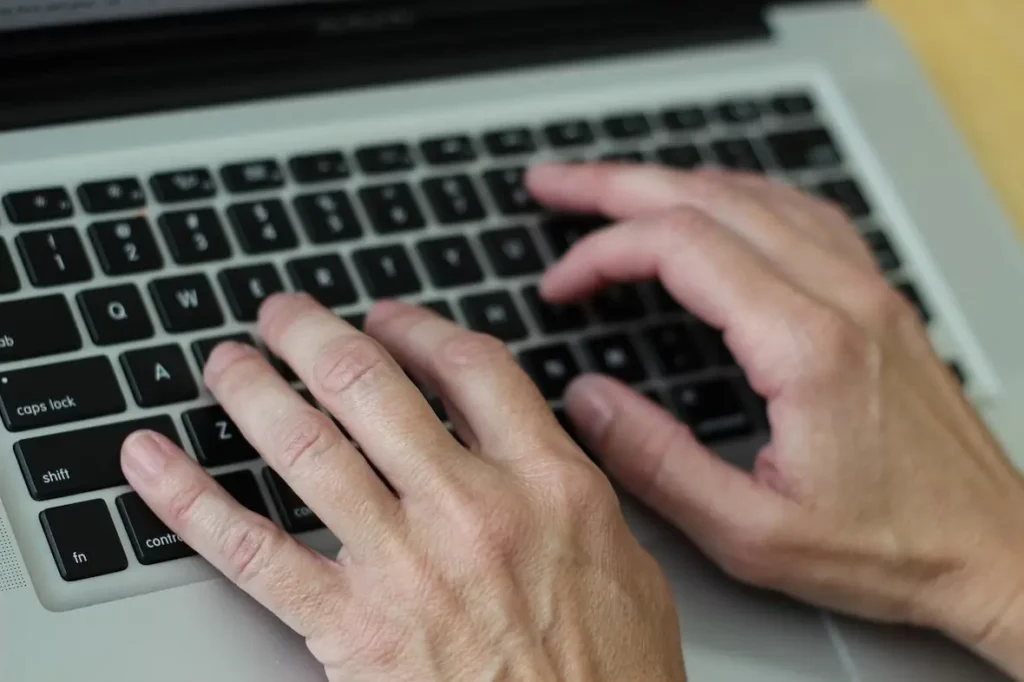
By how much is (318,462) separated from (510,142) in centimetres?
28

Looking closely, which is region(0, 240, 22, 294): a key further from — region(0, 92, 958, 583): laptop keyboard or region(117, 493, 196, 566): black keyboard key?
region(117, 493, 196, 566): black keyboard key

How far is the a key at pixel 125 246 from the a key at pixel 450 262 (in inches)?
5.5

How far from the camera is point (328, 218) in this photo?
637 millimetres

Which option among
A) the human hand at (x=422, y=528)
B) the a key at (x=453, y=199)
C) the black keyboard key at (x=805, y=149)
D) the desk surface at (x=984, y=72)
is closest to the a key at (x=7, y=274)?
the human hand at (x=422, y=528)

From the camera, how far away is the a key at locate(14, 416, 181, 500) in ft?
1.70

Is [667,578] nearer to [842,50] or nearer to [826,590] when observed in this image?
[826,590]

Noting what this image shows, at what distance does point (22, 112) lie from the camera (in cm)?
63

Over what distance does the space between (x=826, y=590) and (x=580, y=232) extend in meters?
0.25

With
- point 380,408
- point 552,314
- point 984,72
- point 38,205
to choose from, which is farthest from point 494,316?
point 984,72

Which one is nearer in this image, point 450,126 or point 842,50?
point 450,126

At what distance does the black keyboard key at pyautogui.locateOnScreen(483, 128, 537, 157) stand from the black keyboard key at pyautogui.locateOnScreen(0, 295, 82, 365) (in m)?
0.26

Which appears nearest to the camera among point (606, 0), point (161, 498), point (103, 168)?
point (161, 498)

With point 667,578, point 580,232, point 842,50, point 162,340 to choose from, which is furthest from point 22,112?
point 842,50

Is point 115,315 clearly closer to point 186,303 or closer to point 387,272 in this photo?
point 186,303
